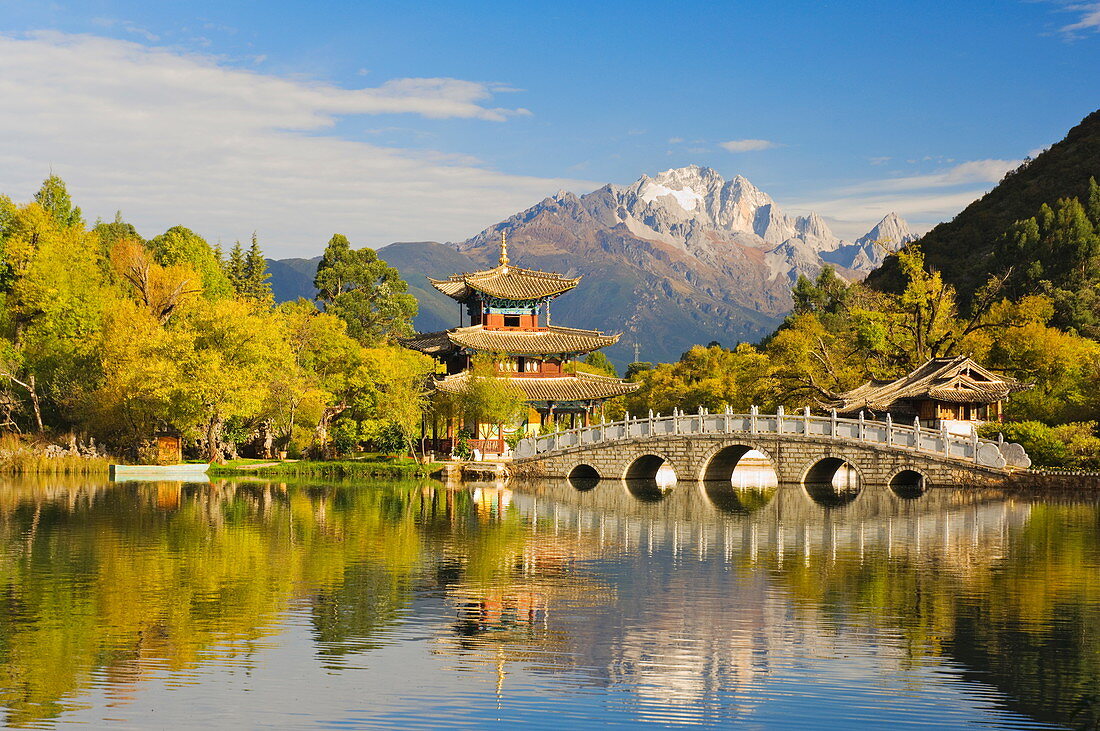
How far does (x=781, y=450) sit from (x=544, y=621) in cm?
3032

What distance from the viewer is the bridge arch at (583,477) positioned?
169 ft

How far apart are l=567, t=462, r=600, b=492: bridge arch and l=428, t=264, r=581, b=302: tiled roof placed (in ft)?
34.1

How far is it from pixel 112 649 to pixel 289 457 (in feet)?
145

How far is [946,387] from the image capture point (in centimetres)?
5000

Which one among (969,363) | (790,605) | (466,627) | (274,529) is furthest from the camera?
(969,363)

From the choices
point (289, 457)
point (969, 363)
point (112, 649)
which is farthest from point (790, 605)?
point (289, 457)

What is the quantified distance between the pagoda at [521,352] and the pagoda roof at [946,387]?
15096 millimetres

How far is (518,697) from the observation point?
591 inches

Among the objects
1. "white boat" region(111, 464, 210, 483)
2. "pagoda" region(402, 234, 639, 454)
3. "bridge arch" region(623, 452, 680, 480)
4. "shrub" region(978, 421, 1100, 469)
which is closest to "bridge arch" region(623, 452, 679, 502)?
"bridge arch" region(623, 452, 680, 480)

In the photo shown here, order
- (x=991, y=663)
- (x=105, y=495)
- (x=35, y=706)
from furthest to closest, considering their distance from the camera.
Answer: (x=105, y=495) → (x=991, y=663) → (x=35, y=706)

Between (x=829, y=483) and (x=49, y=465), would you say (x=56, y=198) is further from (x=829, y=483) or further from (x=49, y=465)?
(x=829, y=483)

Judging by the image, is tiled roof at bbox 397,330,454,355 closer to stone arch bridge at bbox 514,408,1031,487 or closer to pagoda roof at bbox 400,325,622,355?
pagoda roof at bbox 400,325,622,355

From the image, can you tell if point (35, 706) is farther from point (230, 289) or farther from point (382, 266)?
point (382, 266)

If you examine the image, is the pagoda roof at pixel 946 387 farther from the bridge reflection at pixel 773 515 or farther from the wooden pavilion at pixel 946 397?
the bridge reflection at pixel 773 515
